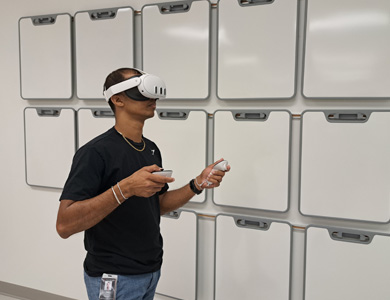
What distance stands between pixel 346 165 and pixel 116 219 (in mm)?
1003

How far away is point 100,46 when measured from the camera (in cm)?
213

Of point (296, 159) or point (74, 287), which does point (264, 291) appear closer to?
point (296, 159)

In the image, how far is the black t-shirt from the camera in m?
1.23

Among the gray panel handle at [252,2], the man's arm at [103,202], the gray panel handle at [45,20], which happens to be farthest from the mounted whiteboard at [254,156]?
the gray panel handle at [45,20]

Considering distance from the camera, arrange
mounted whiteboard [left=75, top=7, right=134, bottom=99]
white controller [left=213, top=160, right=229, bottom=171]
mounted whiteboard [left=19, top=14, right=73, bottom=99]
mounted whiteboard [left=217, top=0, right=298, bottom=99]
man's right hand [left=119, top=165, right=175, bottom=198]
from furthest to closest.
Result: mounted whiteboard [left=19, top=14, right=73, bottom=99], mounted whiteboard [left=75, top=7, right=134, bottom=99], mounted whiteboard [left=217, top=0, right=298, bottom=99], white controller [left=213, top=160, right=229, bottom=171], man's right hand [left=119, top=165, right=175, bottom=198]

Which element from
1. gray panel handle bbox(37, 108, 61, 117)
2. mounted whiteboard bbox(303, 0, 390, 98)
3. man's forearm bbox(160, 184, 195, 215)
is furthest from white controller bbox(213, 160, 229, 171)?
gray panel handle bbox(37, 108, 61, 117)

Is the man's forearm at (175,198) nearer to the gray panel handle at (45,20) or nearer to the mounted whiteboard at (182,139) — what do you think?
the mounted whiteboard at (182,139)

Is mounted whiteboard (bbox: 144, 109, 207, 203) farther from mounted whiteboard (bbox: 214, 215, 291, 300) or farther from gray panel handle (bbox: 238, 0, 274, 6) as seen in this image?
gray panel handle (bbox: 238, 0, 274, 6)

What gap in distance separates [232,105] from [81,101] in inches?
37.3

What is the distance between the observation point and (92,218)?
3.85 ft

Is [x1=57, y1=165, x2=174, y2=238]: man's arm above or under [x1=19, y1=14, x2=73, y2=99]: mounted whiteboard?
under

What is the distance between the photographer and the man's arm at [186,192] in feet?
4.89

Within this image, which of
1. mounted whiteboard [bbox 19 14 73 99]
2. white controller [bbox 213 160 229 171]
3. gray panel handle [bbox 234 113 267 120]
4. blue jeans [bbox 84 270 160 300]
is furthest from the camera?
mounted whiteboard [bbox 19 14 73 99]

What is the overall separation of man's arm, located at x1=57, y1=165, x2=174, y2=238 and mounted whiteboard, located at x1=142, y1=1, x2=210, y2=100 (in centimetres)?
85
